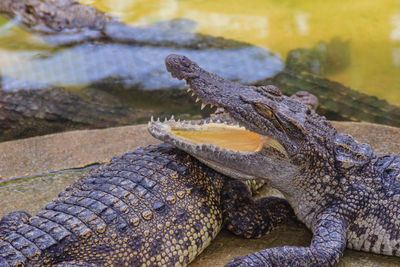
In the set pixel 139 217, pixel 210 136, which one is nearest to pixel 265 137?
pixel 210 136

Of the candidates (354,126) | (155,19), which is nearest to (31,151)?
(354,126)

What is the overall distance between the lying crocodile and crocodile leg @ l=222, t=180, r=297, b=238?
168mm

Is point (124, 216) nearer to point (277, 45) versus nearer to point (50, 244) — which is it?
→ point (50, 244)

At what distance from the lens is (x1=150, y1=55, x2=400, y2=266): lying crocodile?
281 centimetres

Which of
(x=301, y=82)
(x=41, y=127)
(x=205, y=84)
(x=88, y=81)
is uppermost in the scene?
(x=205, y=84)

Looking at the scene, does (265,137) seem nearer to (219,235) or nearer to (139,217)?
(219,235)

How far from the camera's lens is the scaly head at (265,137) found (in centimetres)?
283

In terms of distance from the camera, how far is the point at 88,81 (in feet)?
19.9

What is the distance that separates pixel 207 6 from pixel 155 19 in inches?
46.4

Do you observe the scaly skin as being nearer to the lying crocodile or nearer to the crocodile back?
the crocodile back

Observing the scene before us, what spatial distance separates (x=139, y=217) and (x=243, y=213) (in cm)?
80

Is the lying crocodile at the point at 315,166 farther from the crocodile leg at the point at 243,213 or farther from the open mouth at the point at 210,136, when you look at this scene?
the crocodile leg at the point at 243,213

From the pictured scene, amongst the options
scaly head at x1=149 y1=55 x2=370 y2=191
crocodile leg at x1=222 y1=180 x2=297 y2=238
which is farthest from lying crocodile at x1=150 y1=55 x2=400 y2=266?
crocodile leg at x1=222 y1=180 x2=297 y2=238

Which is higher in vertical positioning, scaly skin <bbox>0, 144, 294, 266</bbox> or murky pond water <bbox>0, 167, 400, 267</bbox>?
scaly skin <bbox>0, 144, 294, 266</bbox>
